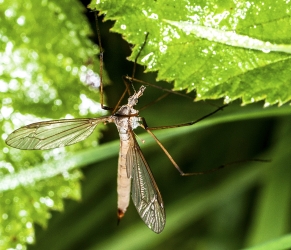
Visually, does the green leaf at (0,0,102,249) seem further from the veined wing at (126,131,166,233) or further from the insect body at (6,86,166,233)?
the veined wing at (126,131,166,233)

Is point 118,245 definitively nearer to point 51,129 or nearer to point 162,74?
point 51,129

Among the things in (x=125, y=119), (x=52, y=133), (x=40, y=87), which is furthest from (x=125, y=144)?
(x=40, y=87)

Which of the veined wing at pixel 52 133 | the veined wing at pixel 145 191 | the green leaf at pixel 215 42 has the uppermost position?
the green leaf at pixel 215 42

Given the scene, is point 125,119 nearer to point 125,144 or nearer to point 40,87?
point 125,144

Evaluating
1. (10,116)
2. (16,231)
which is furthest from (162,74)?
(16,231)

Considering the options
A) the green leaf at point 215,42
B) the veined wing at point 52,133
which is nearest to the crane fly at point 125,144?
the veined wing at point 52,133

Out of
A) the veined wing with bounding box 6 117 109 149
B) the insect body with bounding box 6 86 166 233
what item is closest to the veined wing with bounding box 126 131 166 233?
the insect body with bounding box 6 86 166 233

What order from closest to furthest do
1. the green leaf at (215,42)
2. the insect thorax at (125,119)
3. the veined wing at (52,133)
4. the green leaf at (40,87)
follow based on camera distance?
the green leaf at (215,42) → the veined wing at (52,133) → the green leaf at (40,87) → the insect thorax at (125,119)

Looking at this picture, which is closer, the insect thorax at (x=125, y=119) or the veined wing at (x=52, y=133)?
the veined wing at (x=52, y=133)

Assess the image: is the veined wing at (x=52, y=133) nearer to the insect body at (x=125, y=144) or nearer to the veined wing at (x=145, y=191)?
the insect body at (x=125, y=144)
